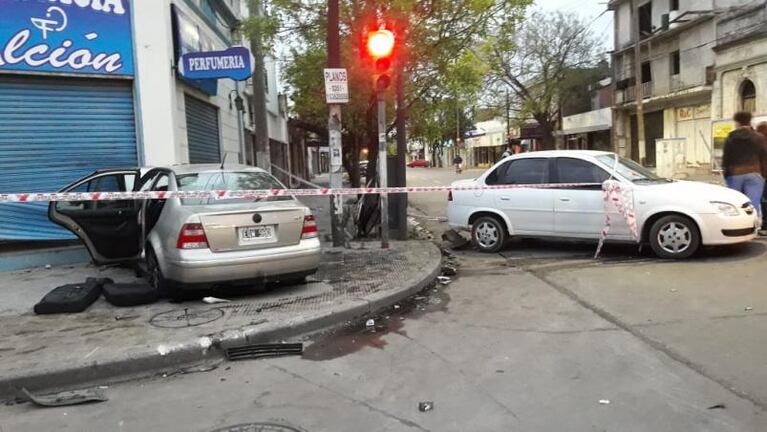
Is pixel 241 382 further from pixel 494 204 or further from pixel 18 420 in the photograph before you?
pixel 494 204

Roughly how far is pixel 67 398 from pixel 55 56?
622cm

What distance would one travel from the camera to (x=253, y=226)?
6.15m

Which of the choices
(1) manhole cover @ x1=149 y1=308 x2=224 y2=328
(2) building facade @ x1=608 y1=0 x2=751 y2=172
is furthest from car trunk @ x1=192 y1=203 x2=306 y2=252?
(2) building facade @ x1=608 y1=0 x2=751 y2=172

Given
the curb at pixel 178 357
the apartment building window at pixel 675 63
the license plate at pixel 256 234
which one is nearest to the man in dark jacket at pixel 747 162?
the curb at pixel 178 357

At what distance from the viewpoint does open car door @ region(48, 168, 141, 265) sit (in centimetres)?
723

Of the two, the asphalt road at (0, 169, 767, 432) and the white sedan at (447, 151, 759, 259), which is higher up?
the white sedan at (447, 151, 759, 259)

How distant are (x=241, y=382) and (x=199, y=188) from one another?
2.85 metres

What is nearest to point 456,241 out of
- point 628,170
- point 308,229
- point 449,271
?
point 449,271

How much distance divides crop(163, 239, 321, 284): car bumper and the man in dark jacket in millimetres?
7190

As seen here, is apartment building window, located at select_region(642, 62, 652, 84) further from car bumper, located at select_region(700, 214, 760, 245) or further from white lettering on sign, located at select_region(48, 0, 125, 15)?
white lettering on sign, located at select_region(48, 0, 125, 15)

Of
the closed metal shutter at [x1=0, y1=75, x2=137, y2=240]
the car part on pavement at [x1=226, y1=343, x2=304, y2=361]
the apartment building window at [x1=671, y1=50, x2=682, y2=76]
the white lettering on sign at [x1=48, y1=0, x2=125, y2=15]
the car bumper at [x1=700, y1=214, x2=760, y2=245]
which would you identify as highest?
the apartment building window at [x1=671, y1=50, x2=682, y2=76]

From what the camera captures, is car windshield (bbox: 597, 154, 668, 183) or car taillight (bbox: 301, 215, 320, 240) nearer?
car taillight (bbox: 301, 215, 320, 240)

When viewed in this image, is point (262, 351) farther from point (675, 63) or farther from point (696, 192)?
point (675, 63)

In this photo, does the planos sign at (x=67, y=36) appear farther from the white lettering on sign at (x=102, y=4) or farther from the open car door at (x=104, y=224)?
the open car door at (x=104, y=224)
